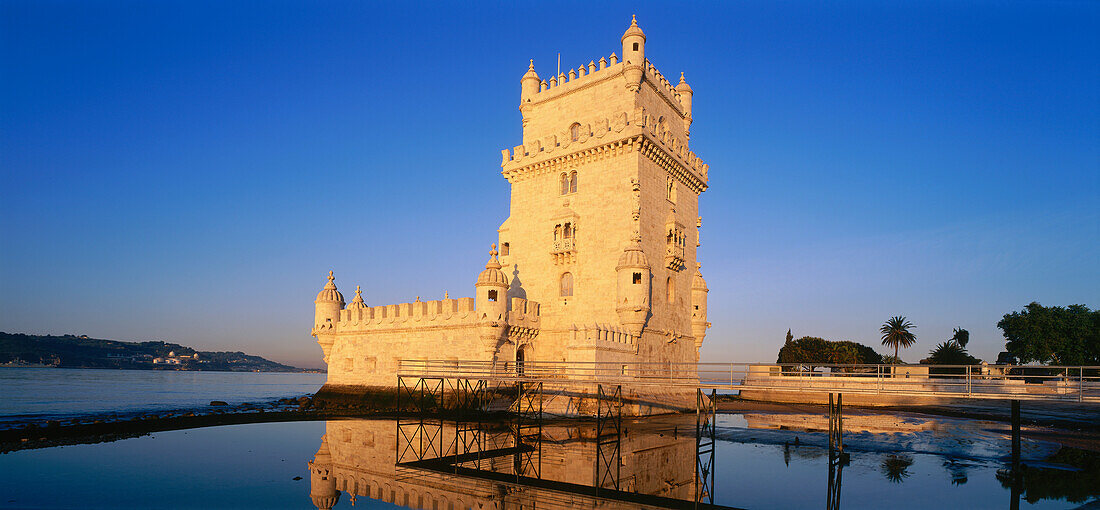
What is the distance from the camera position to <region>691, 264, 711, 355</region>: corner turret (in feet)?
120

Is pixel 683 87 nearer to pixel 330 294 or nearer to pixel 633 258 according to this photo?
pixel 633 258

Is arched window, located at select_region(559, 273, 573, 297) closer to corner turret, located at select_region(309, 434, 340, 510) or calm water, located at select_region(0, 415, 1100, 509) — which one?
calm water, located at select_region(0, 415, 1100, 509)

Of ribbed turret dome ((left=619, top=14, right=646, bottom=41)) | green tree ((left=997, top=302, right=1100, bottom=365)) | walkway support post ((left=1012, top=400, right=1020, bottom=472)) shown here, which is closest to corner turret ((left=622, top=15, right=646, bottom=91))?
ribbed turret dome ((left=619, top=14, right=646, bottom=41))

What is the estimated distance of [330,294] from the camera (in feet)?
125

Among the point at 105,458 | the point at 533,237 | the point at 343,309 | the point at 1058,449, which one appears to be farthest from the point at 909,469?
the point at 343,309

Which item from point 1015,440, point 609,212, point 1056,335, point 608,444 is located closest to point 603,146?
point 609,212

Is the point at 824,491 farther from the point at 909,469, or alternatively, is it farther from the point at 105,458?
the point at 105,458

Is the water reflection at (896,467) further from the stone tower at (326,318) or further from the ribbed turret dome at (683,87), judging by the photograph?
the stone tower at (326,318)

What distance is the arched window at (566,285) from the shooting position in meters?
32.6

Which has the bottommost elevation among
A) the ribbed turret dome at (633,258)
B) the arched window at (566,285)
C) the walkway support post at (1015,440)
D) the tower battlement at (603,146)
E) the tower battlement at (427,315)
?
the walkway support post at (1015,440)

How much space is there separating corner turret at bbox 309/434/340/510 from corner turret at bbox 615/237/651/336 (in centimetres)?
1465

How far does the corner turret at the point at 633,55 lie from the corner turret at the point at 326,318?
2236 centimetres

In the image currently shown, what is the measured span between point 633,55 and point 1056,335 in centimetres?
3987

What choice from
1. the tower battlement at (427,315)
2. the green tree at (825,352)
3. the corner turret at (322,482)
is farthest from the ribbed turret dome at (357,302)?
the green tree at (825,352)
